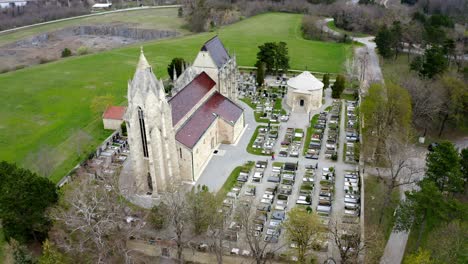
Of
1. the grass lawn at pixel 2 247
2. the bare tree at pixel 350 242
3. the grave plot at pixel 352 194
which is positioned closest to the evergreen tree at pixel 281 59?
the grave plot at pixel 352 194

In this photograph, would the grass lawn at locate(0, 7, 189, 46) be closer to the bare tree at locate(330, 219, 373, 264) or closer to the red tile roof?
the red tile roof

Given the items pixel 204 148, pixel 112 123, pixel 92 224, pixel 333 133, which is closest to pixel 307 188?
pixel 204 148

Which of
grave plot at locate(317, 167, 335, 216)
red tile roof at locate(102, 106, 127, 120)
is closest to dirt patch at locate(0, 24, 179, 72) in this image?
red tile roof at locate(102, 106, 127, 120)

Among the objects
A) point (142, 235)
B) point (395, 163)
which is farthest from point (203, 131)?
point (395, 163)

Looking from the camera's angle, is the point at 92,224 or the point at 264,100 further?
the point at 264,100

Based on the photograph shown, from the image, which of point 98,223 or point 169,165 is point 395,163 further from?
point 98,223

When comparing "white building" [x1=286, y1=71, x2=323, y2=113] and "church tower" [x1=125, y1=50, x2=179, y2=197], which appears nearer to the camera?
"church tower" [x1=125, y1=50, x2=179, y2=197]

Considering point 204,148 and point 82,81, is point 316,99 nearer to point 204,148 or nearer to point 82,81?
point 204,148
